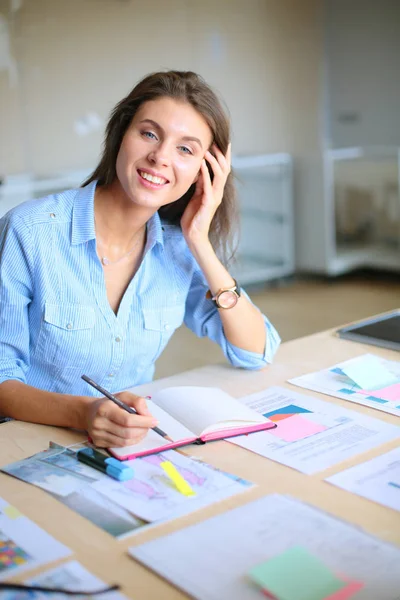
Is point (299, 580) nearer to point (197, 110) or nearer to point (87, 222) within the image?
point (87, 222)

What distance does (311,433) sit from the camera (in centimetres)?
129

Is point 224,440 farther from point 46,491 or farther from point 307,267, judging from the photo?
point 307,267

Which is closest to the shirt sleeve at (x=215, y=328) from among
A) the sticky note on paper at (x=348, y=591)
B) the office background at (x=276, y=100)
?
the sticky note on paper at (x=348, y=591)

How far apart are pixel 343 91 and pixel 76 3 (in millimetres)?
2457

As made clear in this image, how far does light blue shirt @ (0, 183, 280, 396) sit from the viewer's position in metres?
1.55

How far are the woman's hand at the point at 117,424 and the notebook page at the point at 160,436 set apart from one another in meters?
0.01

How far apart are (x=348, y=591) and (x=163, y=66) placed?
4.79 meters

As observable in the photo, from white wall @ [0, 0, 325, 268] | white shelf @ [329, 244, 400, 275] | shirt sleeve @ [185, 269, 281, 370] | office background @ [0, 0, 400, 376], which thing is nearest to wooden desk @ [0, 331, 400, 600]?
shirt sleeve @ [185, 269, 281, 370]

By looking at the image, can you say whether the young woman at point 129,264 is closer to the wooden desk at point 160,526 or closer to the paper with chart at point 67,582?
the wooden desk at point 160,526

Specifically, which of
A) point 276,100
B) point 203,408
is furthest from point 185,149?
point 276,100

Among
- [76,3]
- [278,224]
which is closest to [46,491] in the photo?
[76,3]

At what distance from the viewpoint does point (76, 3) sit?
4.80 m

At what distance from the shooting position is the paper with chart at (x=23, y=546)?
35.3 inches

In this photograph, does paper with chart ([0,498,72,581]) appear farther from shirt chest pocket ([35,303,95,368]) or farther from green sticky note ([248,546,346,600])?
shirt chest pocket ([35,303,95,368])
